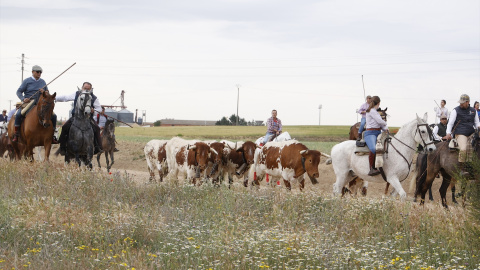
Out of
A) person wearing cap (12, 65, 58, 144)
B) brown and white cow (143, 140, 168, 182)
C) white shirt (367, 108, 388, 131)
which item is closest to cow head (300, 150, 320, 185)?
white shirt (367, 108, 388, 131)

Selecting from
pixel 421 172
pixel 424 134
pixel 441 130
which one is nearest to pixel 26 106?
pixel 424 134

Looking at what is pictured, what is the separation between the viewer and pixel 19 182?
1386cm

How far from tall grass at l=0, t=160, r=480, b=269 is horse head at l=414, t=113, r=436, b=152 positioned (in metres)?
3.07

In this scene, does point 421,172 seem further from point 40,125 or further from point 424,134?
point 40,125

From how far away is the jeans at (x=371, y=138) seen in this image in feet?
52.1

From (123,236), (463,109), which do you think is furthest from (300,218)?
(463,109)

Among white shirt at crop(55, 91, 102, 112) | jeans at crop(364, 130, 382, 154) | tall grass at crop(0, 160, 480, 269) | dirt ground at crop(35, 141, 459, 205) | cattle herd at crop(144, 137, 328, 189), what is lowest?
dirt ground at crop(35, 141, 459, 205)

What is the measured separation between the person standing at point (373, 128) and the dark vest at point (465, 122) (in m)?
2.61

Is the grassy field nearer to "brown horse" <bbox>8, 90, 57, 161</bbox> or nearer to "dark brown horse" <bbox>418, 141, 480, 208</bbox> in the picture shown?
"brown horse" <bbox>8, 90, 57, 161</bbox>

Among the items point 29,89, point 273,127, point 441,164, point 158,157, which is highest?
point 29,89

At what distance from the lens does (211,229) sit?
10.3m

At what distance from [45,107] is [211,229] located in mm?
9289

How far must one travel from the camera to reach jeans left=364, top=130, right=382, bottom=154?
52.1 ft

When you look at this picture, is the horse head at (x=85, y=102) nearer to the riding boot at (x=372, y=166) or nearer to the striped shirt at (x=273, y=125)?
the striped shirt at (x=273, y=125)
